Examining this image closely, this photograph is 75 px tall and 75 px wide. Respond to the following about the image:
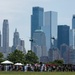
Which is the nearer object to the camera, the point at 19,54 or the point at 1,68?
the point at 1,68

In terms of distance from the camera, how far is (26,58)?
12900 centimetres

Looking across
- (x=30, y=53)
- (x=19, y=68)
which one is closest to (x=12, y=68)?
(x=19, y=68)

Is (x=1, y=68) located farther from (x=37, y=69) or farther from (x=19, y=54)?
(x=19, y=54)

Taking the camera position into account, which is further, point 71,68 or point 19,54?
point 19,54

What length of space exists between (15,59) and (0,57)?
6193 millimetres

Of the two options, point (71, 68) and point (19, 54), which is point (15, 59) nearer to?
point (19, 54)

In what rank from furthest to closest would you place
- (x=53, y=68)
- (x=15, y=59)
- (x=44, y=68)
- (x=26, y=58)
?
(x=26, y=58)
(x=15, y=59)
(x=53, y=68)
(x=44, y=68)

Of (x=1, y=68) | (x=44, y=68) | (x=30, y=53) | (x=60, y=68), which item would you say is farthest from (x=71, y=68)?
(x=30, y=53)

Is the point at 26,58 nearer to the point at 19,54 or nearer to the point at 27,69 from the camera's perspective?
the point at 19,54

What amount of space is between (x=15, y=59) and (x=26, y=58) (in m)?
8.33

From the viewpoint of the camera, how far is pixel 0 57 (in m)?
125

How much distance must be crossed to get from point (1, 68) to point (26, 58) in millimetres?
60945

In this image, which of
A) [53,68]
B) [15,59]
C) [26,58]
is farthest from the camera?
[26,58]

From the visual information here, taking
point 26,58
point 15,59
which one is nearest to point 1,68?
point 15,59
